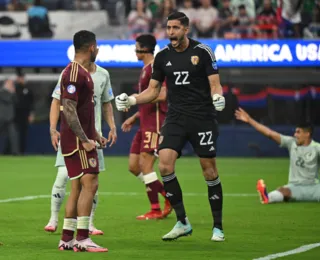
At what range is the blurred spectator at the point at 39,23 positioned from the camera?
28.4 m

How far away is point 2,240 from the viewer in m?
10.4

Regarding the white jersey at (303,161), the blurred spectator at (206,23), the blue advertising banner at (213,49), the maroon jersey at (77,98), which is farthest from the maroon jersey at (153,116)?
the blurred spectator at (206,23)

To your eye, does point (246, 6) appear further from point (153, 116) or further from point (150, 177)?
point (150, 177)

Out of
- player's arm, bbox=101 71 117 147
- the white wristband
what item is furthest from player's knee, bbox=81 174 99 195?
player's arm, bbox=101 71 117 147

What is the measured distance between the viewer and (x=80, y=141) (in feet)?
Answer: 30.7

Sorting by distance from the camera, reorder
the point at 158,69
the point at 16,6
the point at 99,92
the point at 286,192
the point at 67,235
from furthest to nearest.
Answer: the point at 16,6 < the point at 286,192 < the point at 99,92 < the point at 158,69 < the point at 67,235

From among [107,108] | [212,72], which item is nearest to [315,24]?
[107,108]

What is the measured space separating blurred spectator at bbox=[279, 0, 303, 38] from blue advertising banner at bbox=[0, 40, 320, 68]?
0.46m

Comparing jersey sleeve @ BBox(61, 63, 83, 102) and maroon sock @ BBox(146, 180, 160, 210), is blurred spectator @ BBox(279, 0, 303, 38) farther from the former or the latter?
jersey sleeve @ BBox(61, 63, 83, 102)

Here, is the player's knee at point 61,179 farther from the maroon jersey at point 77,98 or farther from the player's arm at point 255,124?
the player's arm at point 255,124

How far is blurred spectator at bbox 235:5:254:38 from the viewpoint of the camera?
90.3ft

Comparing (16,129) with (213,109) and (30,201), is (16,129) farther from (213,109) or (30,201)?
(213,109)

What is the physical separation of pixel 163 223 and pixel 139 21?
1673 centimetres

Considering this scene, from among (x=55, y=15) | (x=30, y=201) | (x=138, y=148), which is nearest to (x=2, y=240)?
(x=138, y=148)
